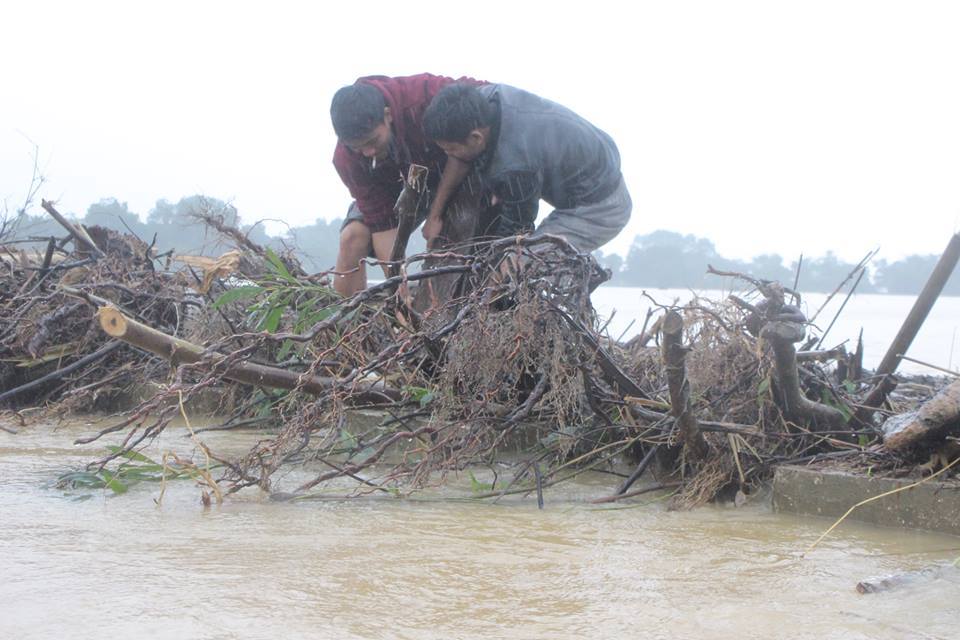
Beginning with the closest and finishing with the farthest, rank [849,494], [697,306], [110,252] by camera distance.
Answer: [849,494], [697,306], [110,252]

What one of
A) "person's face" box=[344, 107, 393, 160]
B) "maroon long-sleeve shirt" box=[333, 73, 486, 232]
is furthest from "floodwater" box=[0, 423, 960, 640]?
"maroon long-sleeve shirt" box=[333, 73, 486, 232]

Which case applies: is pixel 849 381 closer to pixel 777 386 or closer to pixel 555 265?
pixel 777 386

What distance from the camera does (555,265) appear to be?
12.1 ft

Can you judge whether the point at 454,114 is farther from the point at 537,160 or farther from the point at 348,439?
the point at 348,439

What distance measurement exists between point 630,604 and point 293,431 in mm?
1517

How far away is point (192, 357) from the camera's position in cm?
354

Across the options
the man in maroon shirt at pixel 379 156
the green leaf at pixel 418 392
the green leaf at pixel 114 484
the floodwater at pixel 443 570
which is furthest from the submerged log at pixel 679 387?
the green leaf at pixel 114 484

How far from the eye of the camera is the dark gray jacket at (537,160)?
4668 millimetres

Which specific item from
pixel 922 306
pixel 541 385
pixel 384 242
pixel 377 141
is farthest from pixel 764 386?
pixel 384 242

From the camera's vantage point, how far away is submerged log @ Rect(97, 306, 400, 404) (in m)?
3.21

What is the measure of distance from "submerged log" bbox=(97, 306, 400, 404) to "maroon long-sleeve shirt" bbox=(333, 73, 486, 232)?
1406 mm

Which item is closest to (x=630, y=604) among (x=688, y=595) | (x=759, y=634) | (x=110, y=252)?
(x=688, y=595)

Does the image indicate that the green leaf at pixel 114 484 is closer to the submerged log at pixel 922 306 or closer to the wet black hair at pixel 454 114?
the wet black hair at pixel 454 114

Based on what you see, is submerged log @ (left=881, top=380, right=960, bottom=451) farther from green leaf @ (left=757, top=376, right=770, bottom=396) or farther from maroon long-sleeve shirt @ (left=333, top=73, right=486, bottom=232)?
maroon long-sleeve shirt @ (left=333, top=73, right=486, bottom=232)
